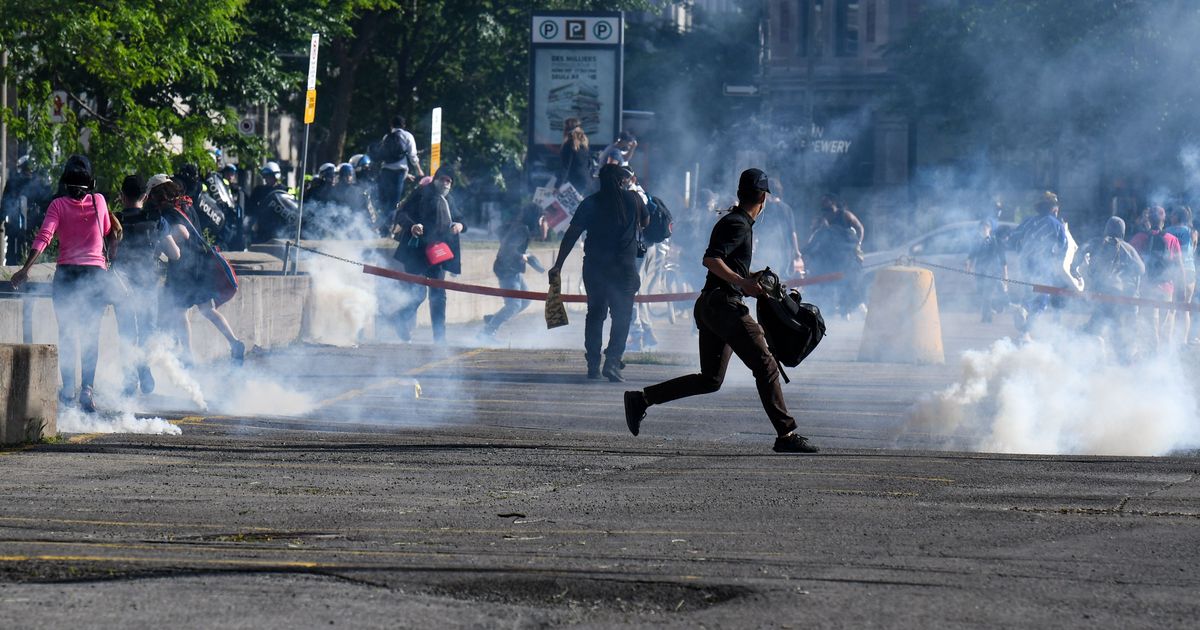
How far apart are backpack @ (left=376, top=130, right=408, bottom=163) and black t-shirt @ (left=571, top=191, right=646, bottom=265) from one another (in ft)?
29.6

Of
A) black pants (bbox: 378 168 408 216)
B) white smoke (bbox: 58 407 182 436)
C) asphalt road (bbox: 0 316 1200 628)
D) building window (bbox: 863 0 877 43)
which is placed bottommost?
asphalt road (bbox: 0 316 1200 628)

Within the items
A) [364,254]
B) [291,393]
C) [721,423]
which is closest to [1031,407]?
[721,423]

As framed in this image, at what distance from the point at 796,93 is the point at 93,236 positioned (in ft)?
157

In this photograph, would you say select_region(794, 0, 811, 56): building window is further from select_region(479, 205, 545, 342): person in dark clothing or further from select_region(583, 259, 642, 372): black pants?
select_region(583, 259, 642, 372): black pants

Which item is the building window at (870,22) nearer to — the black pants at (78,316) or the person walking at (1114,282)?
the person walking at (1114,282)

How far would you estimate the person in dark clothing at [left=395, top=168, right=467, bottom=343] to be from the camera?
1822 cm

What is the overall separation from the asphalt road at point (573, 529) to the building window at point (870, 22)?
42.8 metres

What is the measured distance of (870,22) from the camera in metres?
55.5

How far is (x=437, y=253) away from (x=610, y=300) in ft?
13.7

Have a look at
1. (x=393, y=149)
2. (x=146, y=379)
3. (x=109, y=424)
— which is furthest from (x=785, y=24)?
(x=109, y=424)

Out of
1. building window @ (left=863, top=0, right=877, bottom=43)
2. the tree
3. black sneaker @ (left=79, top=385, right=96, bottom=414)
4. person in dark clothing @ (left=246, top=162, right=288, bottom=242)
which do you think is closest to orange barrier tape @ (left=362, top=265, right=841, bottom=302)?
the tree

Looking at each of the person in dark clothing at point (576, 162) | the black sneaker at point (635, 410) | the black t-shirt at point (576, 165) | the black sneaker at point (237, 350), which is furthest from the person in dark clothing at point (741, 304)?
the black t-shirt at point (576, 165)

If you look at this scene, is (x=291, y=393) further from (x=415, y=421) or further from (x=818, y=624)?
(x=818, y=624)

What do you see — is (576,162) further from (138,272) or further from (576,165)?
(138,272)
